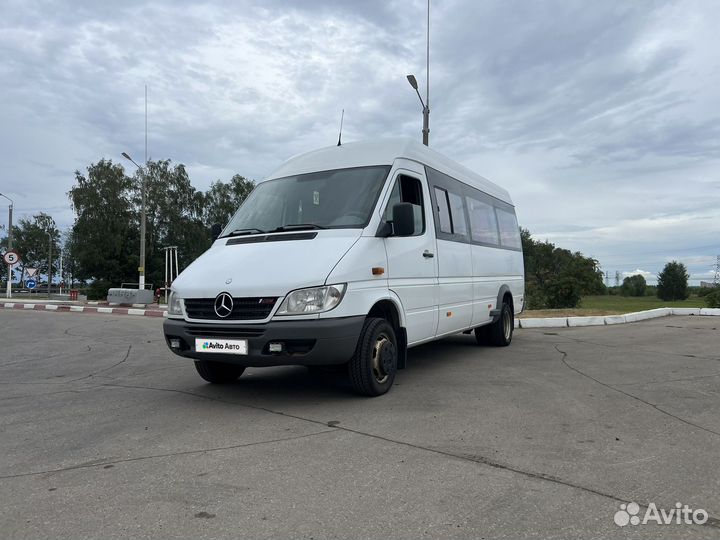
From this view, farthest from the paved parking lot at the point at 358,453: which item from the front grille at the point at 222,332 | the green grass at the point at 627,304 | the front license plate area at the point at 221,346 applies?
the green grass at the point at 627,304

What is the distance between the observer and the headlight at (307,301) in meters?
4.52

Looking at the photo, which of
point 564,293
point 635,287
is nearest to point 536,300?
point 564,293

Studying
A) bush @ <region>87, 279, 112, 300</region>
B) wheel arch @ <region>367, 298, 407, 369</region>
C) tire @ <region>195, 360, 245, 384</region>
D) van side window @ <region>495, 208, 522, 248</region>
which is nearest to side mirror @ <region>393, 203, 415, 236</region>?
wheel arch @ <region>367, 298, 407, 369</region>

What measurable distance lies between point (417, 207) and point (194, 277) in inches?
98.8

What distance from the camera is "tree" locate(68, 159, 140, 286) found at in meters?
46.3

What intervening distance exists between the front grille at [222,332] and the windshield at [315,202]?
1.23 meters

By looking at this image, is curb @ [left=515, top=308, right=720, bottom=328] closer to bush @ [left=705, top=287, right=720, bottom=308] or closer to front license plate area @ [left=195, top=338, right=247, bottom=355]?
bush @ [left=705, top=287, right=720, bottom=308]

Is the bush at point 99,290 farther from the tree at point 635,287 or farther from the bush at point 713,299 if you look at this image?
the tree at point 635,287

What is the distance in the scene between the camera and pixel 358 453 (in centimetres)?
358

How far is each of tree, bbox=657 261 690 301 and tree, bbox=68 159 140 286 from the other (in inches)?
3639

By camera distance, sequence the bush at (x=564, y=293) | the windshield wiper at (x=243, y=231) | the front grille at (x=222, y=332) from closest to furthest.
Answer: the front grille at (x=222, y=332) → the windshield wiper at (x=243, y=231) → the bush at (x=564, y=293)

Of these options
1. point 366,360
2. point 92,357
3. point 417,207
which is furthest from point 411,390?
point 92,357

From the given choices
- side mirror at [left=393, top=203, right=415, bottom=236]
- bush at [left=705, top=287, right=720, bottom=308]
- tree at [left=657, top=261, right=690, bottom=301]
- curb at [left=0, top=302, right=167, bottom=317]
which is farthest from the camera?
tree at [left=657, top=261, right=690, bottom=301]

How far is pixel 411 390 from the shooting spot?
5543 mm
